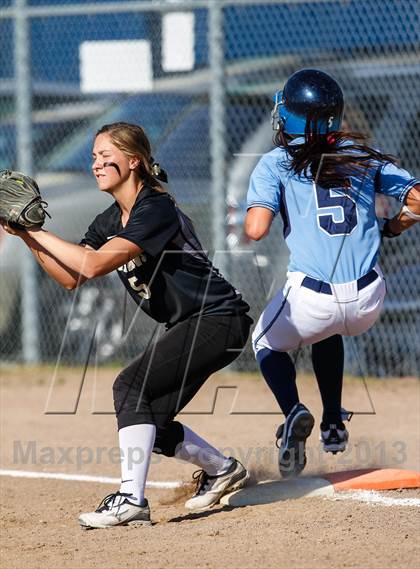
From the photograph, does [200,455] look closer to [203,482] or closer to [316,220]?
[203,482]

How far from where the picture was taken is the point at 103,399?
820 centimetres

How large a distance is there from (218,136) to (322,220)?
4214mm

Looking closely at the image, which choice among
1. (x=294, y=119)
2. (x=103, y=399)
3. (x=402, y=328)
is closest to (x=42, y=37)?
(x=103, y=399)

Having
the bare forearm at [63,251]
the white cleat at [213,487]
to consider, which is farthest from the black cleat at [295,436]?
the bare forearm at [63,251]

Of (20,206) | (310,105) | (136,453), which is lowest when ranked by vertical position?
(136,453)

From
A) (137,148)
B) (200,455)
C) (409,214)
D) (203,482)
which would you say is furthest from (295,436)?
(137,148)

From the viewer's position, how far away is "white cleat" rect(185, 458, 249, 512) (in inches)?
196

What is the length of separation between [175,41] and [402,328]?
3.09 meters

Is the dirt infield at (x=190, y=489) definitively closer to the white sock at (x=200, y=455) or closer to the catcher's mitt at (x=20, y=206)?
the white sock at (x=200, y=455)

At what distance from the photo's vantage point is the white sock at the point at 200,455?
4852 mm

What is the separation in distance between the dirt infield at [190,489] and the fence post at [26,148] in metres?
0.34

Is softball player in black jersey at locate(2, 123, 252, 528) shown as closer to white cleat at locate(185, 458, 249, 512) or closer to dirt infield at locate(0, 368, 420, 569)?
dirt infield at locate(0, 368, 420, 569)

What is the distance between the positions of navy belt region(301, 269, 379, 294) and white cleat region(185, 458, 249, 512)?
102cm

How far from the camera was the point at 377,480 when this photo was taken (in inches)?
200
